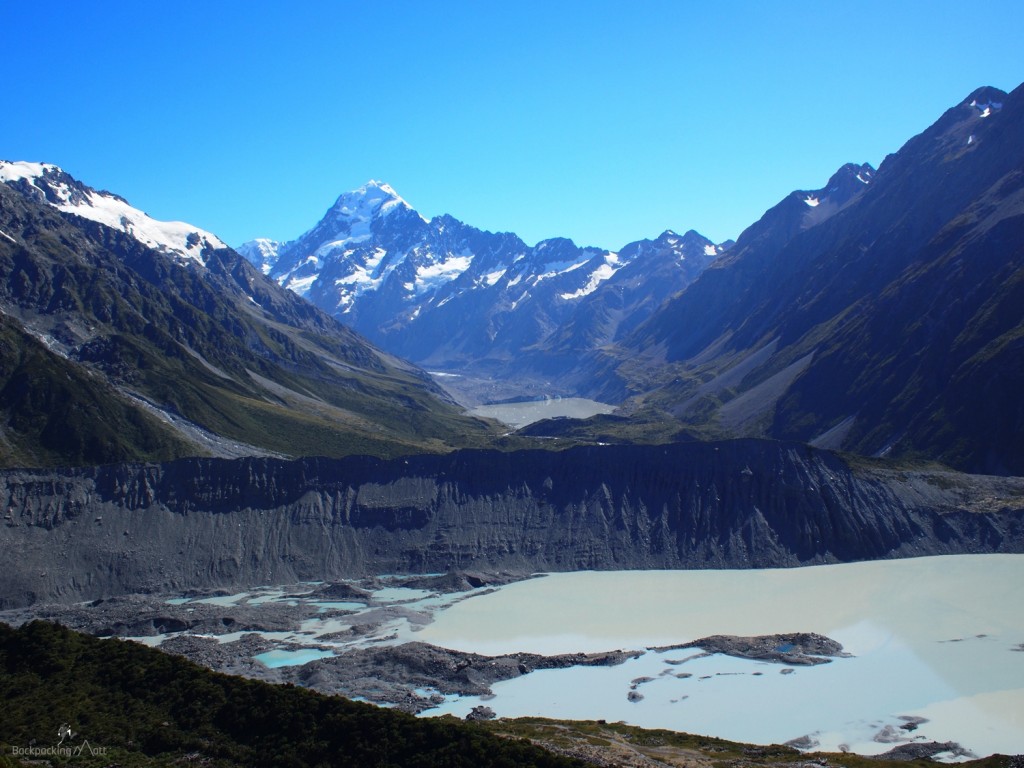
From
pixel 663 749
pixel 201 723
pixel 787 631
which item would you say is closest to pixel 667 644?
pixel 787 631

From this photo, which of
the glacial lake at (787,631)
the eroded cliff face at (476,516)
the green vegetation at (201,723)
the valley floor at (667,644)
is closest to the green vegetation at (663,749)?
the valley floor at (667,644)

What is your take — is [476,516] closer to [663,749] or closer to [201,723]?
[663,749]

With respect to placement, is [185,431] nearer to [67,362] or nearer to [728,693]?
[67,362]

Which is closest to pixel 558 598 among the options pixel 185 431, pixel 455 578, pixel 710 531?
pixel 455 578

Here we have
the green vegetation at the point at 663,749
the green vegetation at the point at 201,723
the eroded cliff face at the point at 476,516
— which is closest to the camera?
the green vegetation at the point at 201,723

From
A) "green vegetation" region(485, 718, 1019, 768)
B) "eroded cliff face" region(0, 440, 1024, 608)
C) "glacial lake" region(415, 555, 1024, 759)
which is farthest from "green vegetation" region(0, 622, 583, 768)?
"eroded cliff face" region(0, 440, 1024, 608)

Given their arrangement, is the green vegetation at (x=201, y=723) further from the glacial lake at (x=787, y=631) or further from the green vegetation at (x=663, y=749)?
the glacial lake at (x=787, y=631)
